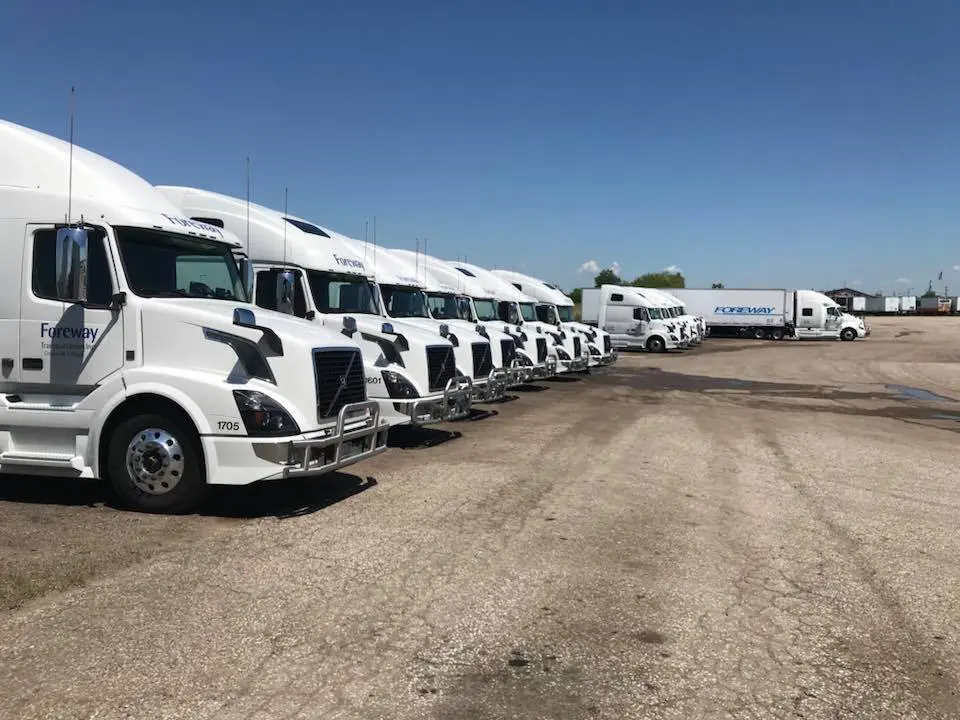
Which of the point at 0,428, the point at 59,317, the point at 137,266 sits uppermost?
the point at 137,266

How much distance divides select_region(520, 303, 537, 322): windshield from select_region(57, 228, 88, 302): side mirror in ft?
49.2

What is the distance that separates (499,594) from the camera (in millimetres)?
5176

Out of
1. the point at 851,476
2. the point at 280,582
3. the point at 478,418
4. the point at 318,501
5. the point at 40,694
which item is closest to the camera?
the point at 40,694

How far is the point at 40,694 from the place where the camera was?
3.71 meters

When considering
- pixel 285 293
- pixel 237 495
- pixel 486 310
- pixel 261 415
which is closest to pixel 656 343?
pixel 486 310

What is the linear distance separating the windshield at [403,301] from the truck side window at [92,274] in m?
5.84

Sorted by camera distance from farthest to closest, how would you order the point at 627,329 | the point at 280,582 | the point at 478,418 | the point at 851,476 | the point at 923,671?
1. the point at 627,329
2. the point at 478,418
3. the point at 851,476
4. the point at 280,582
5. the point at 923,671

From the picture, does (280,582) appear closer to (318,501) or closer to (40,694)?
(40,694)

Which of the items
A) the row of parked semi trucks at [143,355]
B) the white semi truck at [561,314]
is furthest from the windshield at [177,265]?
the white semi truck at [561,314]

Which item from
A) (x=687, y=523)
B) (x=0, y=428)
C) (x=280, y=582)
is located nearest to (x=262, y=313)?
(x=0, y=428)

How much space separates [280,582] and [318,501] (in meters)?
2.31

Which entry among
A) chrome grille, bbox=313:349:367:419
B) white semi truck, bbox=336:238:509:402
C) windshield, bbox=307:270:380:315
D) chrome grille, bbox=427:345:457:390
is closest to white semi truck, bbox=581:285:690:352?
white semi truck, bbox=336:238:509:402

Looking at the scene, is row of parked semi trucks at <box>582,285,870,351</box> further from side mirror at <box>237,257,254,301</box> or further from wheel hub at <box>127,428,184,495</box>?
wheel hub at <box>127,428,184,495</box>

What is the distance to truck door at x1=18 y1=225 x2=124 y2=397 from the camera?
23.1ft
